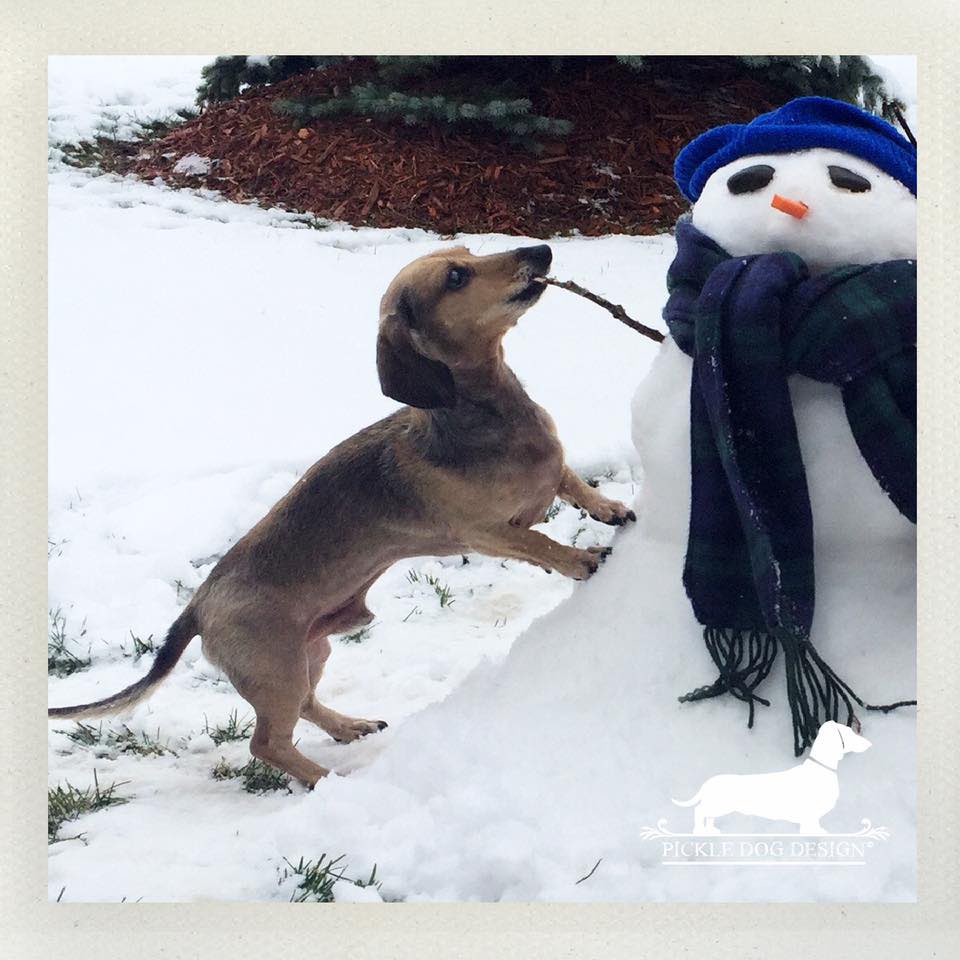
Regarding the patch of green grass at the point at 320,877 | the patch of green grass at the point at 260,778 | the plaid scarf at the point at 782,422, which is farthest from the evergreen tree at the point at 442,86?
the patch of green grass at the point at 320,877

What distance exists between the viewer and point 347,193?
91.0 inches

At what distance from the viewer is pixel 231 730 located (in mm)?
2096

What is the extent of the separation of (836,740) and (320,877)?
103 centimetres

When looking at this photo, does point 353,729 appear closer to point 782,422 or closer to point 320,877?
point 320,877

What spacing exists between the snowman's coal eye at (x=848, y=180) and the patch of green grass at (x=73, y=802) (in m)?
1.87

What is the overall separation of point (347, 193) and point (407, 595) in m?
0.96

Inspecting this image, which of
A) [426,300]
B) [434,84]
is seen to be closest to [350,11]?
[434,84]

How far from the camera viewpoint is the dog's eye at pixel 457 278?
193cm

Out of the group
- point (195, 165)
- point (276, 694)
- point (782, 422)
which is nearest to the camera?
point (782, 422)

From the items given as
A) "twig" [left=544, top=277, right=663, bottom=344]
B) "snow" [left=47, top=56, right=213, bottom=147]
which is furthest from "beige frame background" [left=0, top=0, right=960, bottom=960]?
"twig" [left=544, top=277, right=663, bottom=344]

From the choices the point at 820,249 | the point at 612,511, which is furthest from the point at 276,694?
the point at 820,249

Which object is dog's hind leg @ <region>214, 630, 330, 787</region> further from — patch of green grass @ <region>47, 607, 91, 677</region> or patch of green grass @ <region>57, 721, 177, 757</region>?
patch of green grass @ <region>47, 607, 91, 677</region>

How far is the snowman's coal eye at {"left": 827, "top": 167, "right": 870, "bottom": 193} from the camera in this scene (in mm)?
1842

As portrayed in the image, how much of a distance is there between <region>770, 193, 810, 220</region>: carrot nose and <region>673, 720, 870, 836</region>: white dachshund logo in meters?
0.95
